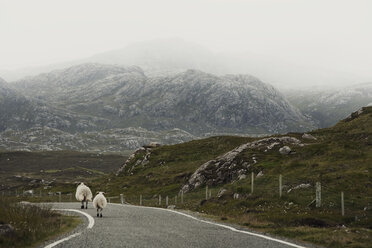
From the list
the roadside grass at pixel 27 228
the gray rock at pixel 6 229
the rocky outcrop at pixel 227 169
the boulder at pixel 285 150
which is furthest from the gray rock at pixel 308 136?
the gray rock at pixel 6 229

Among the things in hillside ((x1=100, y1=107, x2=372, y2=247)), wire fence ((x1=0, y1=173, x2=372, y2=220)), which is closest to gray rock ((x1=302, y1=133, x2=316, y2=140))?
hillside ((x1=100, y1=107, x2=372, y2=247))

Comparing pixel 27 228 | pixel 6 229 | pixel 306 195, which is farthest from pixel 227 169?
pixel 6 229

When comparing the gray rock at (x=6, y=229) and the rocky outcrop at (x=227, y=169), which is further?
the rocky outcrop at (x=227, y=169)

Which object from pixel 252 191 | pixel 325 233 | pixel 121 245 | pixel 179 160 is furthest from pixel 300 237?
pixel 179 160

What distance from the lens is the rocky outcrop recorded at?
56000mm

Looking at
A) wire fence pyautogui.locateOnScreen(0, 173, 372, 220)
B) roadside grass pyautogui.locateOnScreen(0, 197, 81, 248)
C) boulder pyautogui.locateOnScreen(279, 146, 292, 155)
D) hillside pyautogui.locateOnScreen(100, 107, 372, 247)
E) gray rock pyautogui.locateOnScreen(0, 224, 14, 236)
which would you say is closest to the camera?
roadside grass pyautogui.locateOnScreen(0, 197, 81, 248)

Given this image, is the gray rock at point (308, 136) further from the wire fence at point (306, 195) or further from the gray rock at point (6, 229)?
the gray rock at point (6, 229)

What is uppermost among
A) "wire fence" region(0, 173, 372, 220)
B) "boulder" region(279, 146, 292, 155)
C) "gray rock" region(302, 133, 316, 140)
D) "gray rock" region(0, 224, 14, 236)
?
"gray rock" region(302, 133, 316, 140)

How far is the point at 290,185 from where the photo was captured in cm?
3666

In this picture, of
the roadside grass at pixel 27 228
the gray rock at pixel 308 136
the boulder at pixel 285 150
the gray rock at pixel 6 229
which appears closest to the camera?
the roadside grass at pixel 27 228

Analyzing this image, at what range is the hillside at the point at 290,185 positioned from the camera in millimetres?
21344

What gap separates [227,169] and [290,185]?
21.9m

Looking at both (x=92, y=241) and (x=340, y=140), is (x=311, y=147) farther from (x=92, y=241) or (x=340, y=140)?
(x=92, y=241)

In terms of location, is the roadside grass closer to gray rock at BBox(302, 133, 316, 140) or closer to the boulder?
the boulder
